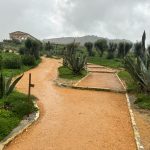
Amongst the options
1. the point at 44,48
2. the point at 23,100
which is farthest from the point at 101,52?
the point at 23,100

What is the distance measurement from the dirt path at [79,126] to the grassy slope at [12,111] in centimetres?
43

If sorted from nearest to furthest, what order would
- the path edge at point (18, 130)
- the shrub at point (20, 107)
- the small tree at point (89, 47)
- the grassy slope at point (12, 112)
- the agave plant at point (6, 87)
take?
1. the path edge at point (18, 130)
2. the grassy slope at point (12, 112)
3. the shrub at point (20, 107)
4. the agave plant at point (6, 87)
5. the small tree at point (89, 47)

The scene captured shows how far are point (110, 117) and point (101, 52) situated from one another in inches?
2114

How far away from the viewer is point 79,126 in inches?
436

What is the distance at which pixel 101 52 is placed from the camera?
216 ft

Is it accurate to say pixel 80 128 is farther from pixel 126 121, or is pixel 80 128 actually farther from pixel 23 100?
pixel 23 100

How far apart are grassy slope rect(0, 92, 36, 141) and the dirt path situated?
17.0 inches

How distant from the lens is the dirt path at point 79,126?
30.3 ft

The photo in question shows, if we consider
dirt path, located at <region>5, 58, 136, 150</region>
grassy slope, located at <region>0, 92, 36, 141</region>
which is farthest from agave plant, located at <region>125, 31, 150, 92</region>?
grassy slope, located at <region>0, 92, 36, 141</region>

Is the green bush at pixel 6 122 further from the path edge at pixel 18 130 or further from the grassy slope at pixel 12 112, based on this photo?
the path edge at pixel 18 130

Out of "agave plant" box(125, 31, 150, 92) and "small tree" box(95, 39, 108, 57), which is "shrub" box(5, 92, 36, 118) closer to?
"agave plant" box(125, 31, 150, 92)

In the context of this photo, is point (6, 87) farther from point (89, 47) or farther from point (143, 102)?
point (89, 47)

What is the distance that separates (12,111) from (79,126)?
2.23 metres

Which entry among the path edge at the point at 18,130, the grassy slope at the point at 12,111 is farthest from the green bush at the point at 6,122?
the path edge at the point at 18,130
